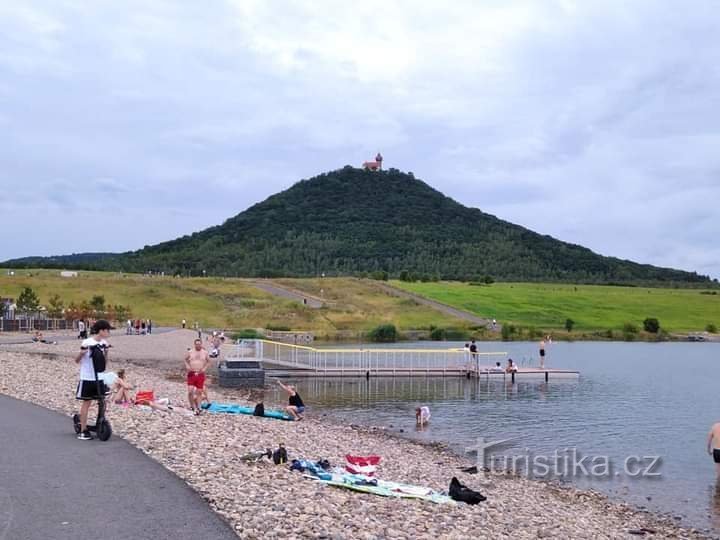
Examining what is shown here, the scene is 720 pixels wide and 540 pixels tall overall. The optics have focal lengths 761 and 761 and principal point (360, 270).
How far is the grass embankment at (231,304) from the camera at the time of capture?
86875 millimetres

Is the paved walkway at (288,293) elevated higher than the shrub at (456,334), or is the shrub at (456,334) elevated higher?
the paved walkway at (288,293)

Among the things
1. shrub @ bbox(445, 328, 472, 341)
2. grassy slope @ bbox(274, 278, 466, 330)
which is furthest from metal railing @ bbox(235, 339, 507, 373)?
grassy slope @ bbox(274, 278, 466, 330)

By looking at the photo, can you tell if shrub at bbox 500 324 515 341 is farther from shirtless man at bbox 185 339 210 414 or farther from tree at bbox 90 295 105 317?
shirtless man at bbox 185 339 210 414

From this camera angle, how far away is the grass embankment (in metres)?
86.9

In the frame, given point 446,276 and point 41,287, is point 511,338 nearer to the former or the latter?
point 41,287

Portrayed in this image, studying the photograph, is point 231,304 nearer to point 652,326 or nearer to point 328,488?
point 652,326

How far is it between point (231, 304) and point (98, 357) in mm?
82096

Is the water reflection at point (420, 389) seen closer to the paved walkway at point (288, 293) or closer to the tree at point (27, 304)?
the tree at point (27, 304)

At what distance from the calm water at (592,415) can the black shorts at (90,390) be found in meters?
11.8

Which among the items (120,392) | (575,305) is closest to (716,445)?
(120,392)

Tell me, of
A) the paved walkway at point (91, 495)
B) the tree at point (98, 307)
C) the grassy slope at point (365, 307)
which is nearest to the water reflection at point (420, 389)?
the paved walkway at point (91, 495)

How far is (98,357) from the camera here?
1373 centimetres

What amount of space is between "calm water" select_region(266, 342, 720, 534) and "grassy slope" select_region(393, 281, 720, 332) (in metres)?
46.8

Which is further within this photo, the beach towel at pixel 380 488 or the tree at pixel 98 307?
the tree at pixel 98 307
